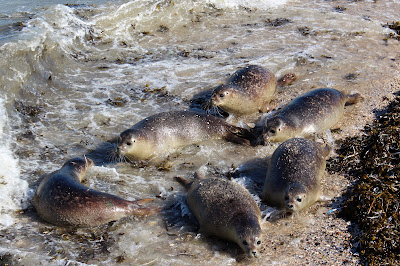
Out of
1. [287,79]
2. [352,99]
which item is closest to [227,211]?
[352,99]

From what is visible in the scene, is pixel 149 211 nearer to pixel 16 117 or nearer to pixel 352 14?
pixel 16 117

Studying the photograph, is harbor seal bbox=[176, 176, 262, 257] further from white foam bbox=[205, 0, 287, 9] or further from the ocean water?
white foam bbox=[205, 0, 287, 9]

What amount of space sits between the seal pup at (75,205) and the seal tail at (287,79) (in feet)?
14.8

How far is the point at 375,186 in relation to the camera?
208 inches

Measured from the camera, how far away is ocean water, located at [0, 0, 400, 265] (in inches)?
185

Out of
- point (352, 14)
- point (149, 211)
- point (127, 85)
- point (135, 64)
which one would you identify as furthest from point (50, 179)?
point (352, 14)

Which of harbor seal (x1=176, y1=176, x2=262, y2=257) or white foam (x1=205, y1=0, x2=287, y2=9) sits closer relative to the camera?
harbor seal (x1=176, y1=176, x2=262, y2=257)

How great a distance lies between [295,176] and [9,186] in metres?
3.57

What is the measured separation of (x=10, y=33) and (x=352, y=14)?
9.33 metres

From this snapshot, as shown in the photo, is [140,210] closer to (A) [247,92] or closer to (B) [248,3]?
(A) [247,92]

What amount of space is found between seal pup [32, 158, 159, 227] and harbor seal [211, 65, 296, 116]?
2982 millimetres

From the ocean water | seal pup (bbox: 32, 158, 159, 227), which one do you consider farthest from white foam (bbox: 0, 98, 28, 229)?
seal pup (bbox: 32, 158, 159, 227)

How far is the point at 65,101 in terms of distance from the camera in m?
8.09

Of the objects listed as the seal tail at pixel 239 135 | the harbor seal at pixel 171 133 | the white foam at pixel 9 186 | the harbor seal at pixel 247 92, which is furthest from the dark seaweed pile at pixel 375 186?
the white foam at pixel 9 186
